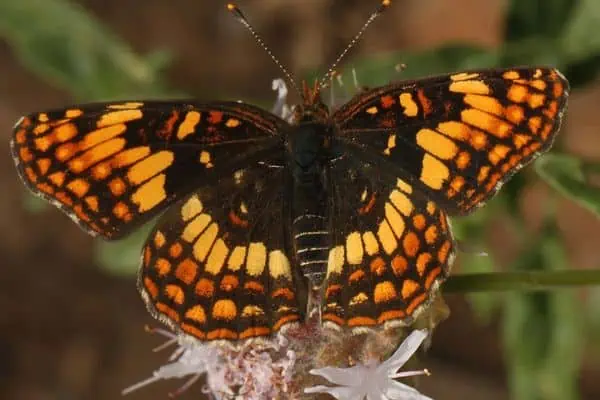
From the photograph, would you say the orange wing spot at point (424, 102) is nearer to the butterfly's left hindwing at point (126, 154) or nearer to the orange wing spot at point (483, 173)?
the orange wing spot at point (483, 173)

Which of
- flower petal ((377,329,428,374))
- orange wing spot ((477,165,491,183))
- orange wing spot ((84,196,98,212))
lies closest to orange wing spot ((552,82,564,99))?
orange wing spot ((477,165,491,183))

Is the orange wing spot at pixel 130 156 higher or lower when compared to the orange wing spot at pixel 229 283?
higher

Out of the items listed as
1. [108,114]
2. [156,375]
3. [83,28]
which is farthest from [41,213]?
[108,114]

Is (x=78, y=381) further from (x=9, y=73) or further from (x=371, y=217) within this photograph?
(x=371, y=217)

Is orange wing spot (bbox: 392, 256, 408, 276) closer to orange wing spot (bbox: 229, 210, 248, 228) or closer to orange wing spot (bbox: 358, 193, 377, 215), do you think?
orange wing spot (bbox: 358, 193, 377, 215)

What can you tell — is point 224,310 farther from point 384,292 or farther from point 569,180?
point 569,180

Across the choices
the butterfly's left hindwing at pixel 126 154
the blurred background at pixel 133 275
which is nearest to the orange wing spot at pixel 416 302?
the butterfly's left hindwing at pixel 126 154

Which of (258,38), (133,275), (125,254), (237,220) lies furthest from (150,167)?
(133,275)
